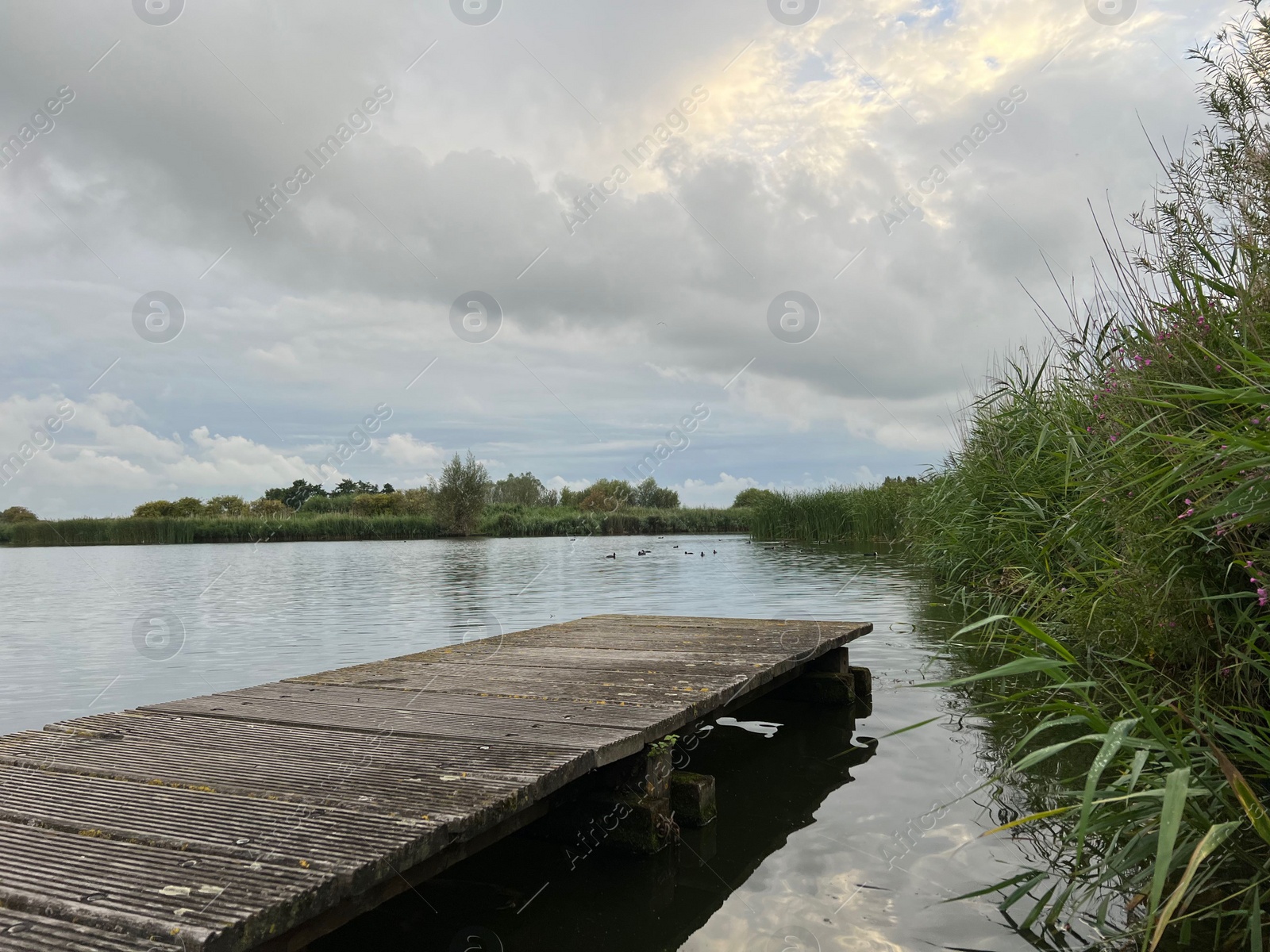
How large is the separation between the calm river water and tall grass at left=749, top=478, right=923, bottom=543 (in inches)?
177

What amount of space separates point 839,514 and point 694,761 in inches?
739

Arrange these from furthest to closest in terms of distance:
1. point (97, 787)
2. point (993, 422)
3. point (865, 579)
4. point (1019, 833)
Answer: point (865, 579)
point (993, 422)
point (1019, 833)
point (97, 787)

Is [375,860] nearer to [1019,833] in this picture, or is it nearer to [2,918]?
[2,918]

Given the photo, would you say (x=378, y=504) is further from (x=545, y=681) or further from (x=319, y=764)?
(x=319, y=764)

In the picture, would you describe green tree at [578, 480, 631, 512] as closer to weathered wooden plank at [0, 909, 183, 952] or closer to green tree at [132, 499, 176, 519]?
green tree at [132, 499, 176, 519]

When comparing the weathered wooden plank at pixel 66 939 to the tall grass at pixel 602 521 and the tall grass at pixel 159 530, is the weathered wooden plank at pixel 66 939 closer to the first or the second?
the tall grass at pixel 602 521

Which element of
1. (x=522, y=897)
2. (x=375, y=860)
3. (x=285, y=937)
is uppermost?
(x=375, y=860)

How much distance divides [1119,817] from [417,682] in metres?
3.22

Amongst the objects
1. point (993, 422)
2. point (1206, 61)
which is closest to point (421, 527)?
point (993, 422)

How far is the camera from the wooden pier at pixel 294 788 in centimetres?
168

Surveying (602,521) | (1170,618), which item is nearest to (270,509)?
(602,521)

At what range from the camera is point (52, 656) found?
768 cm

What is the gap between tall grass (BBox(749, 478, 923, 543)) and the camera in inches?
724

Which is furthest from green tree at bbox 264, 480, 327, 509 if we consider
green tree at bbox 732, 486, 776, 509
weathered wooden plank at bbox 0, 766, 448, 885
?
weathered wooden plank at bbox 0, 766, 448, 885
